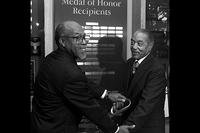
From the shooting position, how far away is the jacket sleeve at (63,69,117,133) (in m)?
2.74

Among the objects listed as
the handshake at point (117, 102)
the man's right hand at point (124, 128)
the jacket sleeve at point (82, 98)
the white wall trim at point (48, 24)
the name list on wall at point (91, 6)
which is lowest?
the man's right hand at point (124, 128)

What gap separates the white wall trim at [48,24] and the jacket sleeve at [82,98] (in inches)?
30.7

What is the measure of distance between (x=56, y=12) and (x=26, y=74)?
1311 millimetres

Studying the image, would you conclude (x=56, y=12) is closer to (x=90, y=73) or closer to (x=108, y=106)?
(x=90, y=73)

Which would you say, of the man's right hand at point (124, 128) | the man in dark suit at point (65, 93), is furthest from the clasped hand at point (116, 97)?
the man in dark suit at point (65, 93)

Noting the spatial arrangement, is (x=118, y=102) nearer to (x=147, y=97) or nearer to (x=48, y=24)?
(x=147, y=97)

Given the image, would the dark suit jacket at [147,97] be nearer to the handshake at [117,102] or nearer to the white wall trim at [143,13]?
the handshake at [117,102]

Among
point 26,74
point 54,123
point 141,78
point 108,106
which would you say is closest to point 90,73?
point 108,106

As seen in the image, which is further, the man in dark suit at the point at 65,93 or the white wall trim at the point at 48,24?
the white wall trim at the point at 48,24

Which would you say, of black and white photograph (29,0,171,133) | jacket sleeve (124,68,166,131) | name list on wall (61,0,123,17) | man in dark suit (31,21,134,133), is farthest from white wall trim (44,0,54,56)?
jacket sleeve (124,68,166,131)

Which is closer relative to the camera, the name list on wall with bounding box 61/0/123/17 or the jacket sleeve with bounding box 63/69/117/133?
the jacket sleeve with bounding box 63/69/117/133

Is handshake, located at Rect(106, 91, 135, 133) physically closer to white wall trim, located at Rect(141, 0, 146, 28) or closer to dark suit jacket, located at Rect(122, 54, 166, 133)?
dark suit jacket, located at Rect(122, 54, 166, 133)

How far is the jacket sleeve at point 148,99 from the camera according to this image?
3211 mm

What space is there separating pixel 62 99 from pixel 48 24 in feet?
2.86
